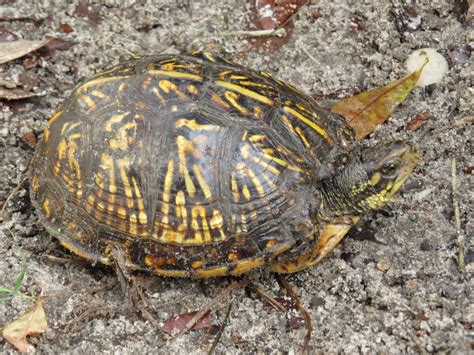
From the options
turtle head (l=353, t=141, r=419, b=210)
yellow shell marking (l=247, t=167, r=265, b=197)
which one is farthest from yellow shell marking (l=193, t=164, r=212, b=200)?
turtle head (l=353, t=141, r=419, b=210)

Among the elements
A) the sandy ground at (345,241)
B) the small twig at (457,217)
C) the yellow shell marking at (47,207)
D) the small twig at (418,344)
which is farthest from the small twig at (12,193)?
the small twig at (457,217)

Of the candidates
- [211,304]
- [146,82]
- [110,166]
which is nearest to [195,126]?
[146,82]

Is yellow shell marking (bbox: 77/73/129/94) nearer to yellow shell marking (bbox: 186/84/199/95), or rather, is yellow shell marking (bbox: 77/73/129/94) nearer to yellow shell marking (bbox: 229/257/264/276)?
yellow shell marking (bbox: 186/84/199/95)

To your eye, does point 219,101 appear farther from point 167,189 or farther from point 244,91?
point 167,189

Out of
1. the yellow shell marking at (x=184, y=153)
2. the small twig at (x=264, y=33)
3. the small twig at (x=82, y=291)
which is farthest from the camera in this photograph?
the small twig at (x=264, y=33)

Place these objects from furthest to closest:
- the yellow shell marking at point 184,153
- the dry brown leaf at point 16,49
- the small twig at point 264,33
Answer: the small twig at point 264,33 → the dry brown leaf at point 16,49 → the yellow shell marking at point 184,153

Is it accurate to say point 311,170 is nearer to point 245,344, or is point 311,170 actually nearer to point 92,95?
point 245,344

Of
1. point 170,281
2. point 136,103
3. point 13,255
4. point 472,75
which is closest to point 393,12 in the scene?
point 472,75

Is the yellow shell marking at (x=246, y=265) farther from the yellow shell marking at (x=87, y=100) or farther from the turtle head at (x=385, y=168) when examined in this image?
the yellow shell marking at (x=87, y=100)
